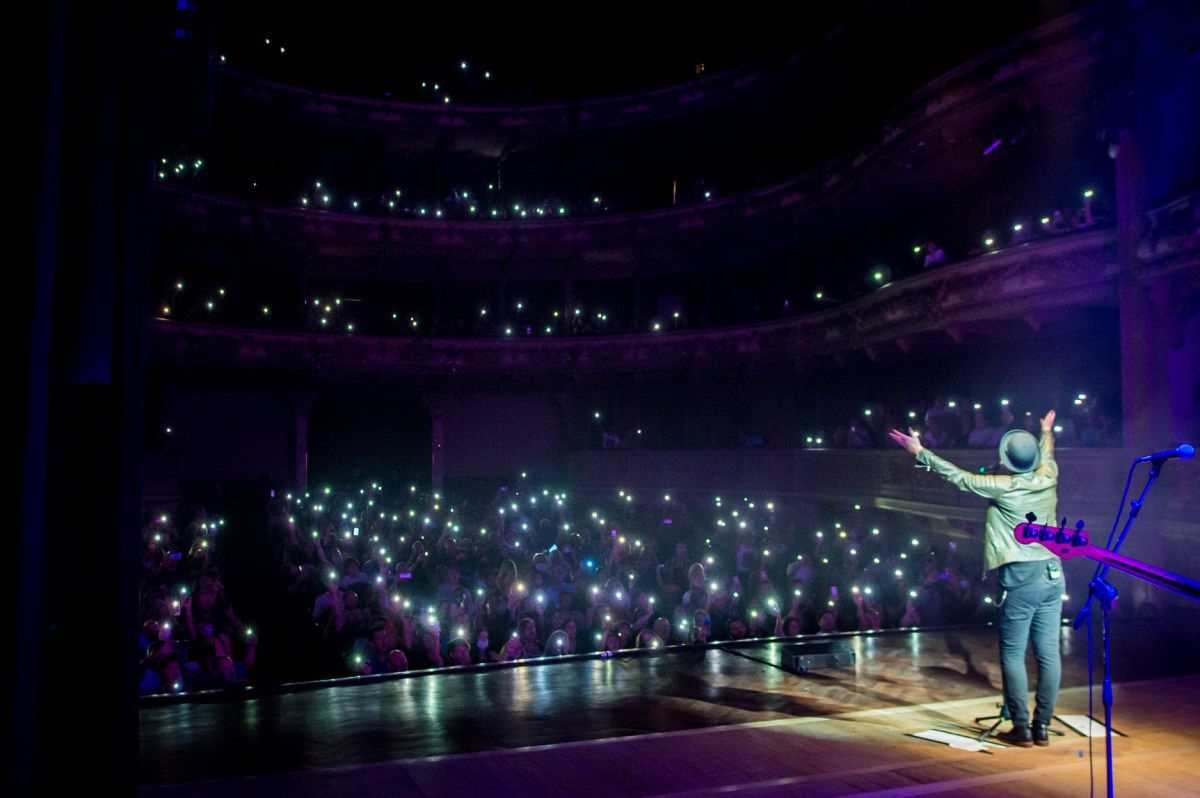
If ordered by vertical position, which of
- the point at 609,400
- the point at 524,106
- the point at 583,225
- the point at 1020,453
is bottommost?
Answer: the point at 1020,453

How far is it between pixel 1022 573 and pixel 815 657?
2125 millimetres

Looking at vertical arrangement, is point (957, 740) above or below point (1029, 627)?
below

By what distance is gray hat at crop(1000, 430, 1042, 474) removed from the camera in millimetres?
5086

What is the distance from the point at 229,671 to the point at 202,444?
2003 centimetres

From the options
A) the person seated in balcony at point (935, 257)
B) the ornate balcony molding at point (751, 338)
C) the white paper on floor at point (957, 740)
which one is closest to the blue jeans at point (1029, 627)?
the white paper on floor at point (957, 740)

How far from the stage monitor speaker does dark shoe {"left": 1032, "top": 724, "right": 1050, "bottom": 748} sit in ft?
6.28

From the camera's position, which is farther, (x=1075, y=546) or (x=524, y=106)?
(x=524, y=106)

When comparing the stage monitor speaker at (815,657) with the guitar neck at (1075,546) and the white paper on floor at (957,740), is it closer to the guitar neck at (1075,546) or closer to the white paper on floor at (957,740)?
the white paper on floor at (957,740)

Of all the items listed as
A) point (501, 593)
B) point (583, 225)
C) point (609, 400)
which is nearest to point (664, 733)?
point (501, 593)

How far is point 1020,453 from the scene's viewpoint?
5.08 m

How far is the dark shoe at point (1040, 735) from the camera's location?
16.2 ft

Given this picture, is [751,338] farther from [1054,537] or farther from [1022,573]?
[1054,537]

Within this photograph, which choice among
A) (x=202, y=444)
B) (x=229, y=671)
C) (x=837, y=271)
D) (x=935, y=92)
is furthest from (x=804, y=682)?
(x=202, y=444)

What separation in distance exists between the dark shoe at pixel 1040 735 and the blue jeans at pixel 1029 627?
1.5 inches
